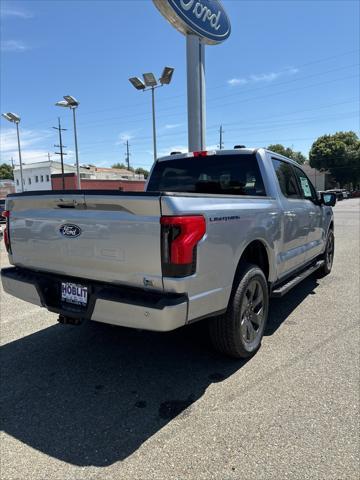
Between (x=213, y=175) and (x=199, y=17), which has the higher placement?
(x=199, y=17)

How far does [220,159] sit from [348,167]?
64572 millimetres

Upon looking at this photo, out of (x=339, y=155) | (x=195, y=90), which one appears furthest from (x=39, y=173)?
(x=195, y=90)

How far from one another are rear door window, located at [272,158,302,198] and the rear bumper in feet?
8.24

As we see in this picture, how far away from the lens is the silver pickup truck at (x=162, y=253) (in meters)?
2.55

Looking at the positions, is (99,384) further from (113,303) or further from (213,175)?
(213,175)

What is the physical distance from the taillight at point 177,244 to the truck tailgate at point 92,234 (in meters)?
0.05

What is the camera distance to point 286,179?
4.77 metres

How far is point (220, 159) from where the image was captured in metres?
4.36

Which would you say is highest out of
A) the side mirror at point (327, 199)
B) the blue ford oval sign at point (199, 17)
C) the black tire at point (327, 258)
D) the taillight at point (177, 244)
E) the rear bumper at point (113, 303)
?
the blue ford oval sign at point (199, 17)

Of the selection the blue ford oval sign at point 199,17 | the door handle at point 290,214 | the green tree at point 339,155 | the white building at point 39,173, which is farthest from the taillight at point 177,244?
the white building at point 39,173

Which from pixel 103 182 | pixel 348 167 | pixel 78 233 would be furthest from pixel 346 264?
pixel 348 167

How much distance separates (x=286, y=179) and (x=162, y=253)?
281cm

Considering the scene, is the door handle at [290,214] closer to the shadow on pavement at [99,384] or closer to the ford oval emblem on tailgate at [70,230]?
the shadow on pavement at [99,384]

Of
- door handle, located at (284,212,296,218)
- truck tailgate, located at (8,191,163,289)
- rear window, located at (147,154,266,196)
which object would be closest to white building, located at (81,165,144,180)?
rear window, located at (147,154,266,196)
